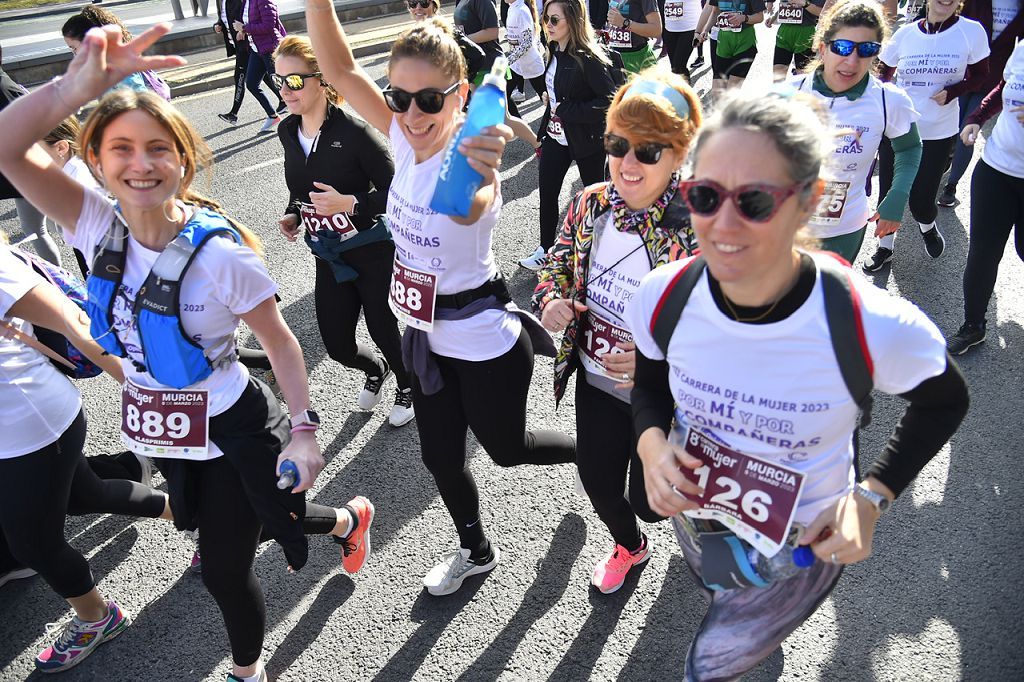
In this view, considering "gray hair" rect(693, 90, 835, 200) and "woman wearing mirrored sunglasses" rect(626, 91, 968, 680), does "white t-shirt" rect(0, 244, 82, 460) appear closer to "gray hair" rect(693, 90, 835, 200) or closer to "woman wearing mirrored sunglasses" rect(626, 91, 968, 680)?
"woman wearing mirrored sunglasses" rect(626, 91, 968, 680)

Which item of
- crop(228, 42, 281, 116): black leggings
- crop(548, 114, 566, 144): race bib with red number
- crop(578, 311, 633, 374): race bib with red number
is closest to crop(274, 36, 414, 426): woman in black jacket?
crop(578, 311, 633, 374): race bib with red number

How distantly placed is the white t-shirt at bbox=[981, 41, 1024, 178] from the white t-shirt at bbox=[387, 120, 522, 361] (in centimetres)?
303

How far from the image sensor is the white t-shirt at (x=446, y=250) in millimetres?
2805

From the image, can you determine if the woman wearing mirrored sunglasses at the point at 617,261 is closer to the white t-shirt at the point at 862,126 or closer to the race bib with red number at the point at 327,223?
the race bib with red number at the point at 327,223

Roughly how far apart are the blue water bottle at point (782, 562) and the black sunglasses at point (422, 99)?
173 cm

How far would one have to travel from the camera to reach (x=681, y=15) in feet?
Answer: 30.7

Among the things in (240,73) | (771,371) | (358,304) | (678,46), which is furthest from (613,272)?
(240,73)

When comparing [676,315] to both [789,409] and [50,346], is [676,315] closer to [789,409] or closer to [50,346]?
[789,409]

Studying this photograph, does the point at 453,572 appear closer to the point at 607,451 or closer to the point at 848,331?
the point at 607,451

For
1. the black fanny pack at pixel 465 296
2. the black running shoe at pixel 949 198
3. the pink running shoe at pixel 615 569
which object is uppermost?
the black fanny pack at pixel 465 296

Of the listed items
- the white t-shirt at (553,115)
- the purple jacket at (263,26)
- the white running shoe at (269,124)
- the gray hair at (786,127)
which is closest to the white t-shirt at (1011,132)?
the white t-shirt at (553,115)

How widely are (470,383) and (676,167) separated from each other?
1.05m

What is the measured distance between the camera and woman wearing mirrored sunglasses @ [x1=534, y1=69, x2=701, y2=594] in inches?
101

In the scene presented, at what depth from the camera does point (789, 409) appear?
6.10ft
